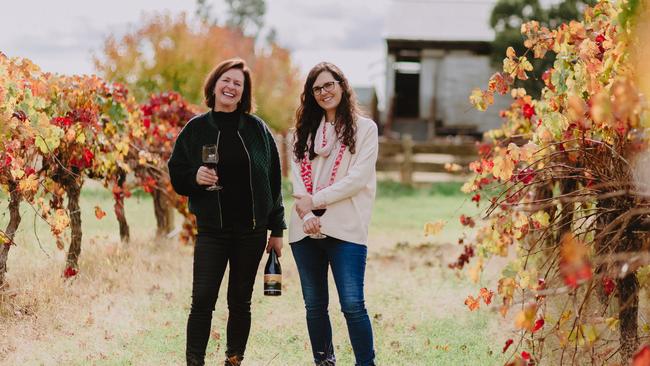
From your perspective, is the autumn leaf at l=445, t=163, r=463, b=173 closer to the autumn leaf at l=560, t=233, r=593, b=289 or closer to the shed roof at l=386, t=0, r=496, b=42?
the autumn leaf at l=560, t=233, r=593, b=289

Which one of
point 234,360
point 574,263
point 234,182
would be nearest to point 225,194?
point 234,182

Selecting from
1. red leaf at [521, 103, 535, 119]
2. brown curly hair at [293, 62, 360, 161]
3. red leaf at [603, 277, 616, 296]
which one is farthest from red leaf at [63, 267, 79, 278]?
A: red leaf at [603, 277, 616, 296]

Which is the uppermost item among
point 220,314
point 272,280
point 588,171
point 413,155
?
point 588,171

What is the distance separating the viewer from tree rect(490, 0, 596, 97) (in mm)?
23859

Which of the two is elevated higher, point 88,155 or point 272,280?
point 88,155

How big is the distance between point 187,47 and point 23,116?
64.4ft

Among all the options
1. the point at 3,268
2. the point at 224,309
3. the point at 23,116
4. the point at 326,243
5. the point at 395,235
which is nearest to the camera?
the point at 326,243

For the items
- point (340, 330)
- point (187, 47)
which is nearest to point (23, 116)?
point (340, 330)

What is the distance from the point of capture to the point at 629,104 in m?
2.42

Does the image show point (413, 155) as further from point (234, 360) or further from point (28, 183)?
point (234, 360)

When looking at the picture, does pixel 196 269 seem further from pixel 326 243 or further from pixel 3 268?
pixel 3 268

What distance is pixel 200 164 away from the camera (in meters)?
4.38

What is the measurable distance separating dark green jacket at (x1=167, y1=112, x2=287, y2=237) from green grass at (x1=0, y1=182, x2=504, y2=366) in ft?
4.03

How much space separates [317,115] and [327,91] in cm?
20
